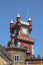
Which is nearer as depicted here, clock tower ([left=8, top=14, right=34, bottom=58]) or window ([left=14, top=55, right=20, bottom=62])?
window ([left=14, top=55, right=20, bottom=62])

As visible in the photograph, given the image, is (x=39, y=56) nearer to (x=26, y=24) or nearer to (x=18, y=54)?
(x=18, y=54)

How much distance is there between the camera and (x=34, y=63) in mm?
69062

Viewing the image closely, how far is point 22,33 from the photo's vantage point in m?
97.6

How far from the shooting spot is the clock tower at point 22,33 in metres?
94.0

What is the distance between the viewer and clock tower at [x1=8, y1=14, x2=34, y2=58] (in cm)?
9400

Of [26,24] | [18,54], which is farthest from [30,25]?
[18,54]

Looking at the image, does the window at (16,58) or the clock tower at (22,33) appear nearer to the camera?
the window at (16,58)

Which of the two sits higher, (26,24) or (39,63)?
(26,24)

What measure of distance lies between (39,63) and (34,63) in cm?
122

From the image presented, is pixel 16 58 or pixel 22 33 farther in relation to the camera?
pixel 22 33

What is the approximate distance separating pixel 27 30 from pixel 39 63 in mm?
31739

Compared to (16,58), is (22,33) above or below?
above

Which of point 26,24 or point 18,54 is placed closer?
point 18,54

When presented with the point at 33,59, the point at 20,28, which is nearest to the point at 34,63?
the point at 33,59
